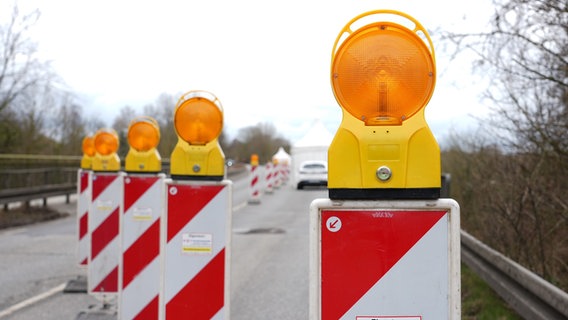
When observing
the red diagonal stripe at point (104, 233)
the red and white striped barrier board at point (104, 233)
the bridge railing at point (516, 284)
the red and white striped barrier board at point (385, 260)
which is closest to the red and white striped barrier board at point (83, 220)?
the red and white striped barrier board at point (104, 233)

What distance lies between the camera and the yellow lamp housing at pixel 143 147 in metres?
5.90

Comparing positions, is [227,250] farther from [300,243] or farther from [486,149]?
[300,243]

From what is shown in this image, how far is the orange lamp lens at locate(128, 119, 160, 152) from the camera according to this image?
19.9ft

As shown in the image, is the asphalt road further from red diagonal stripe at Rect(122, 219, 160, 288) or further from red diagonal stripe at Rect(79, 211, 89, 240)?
red diagonal stripe at Rect(122, 219, 160, 288)

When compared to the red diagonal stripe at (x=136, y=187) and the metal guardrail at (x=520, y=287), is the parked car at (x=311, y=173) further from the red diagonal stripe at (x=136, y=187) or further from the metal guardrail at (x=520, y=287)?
the red diagonal stripe at (x=136, y=187)

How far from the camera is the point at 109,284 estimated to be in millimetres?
6441

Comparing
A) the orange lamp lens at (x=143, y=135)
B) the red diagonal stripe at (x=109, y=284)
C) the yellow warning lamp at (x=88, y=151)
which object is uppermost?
the orange lamp lens at (x=143, y=135)

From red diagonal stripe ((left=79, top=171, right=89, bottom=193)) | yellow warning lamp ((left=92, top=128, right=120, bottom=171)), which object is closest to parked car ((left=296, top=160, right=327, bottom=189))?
red diagonal stripe ((left=79, top=171, right=89, bottom=193))

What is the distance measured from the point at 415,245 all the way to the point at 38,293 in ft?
21.7

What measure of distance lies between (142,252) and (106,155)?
6.91 ft

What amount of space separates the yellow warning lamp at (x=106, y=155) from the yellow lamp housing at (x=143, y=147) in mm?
1002

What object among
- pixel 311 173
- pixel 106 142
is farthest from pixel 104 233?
pixel 311 173

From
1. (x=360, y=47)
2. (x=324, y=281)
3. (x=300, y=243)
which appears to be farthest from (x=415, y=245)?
(x=300, y=243)

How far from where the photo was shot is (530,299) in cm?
→ 466
